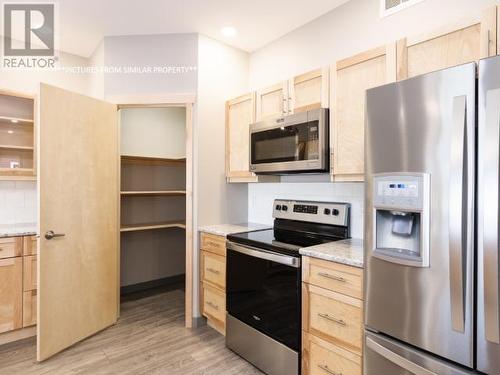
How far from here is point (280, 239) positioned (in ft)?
7.43

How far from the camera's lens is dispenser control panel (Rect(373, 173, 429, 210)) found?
49.8 inches

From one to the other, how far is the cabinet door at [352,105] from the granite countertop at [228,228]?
102cm

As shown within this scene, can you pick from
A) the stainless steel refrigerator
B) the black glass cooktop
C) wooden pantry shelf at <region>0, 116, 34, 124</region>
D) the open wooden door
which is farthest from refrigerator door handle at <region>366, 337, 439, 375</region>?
wooden pantry shelf at <region>0, 116, 34, 124</region>

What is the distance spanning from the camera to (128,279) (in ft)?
12.2

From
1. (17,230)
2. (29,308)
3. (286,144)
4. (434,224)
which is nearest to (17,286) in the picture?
(29,308)

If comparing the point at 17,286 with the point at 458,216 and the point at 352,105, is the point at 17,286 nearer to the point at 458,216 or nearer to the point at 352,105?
the point at 352,105

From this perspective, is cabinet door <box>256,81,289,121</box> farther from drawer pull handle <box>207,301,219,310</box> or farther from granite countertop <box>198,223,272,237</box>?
drawer pull handle <box>207,301,219,310</box>

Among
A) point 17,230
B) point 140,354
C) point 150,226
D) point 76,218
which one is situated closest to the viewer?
point 140,354

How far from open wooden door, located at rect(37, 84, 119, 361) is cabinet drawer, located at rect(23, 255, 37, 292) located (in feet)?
1.45

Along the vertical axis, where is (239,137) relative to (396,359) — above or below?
above

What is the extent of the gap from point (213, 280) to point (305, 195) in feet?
3.66

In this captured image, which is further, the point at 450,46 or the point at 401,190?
the point at 450,46

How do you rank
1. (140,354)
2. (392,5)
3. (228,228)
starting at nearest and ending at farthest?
(392,5) < (140,354) < (228,228)

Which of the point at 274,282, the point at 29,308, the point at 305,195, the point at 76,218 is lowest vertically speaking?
the point at 29,308
